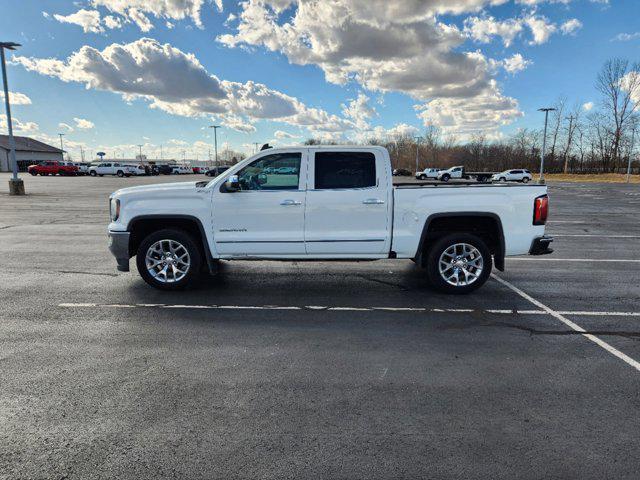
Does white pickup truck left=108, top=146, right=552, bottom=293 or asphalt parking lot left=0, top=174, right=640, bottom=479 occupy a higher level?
white pickup truck left=108, top=146, right=552, bottom=293

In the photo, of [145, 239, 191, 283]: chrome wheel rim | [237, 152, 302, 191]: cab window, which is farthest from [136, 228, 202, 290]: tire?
[237, 152, 302, 191]: cab window

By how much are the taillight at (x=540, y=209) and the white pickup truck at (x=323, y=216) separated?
0.01 metres

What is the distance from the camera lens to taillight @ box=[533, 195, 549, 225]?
587 cm

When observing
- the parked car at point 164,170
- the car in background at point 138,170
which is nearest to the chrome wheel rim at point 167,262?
the car in background at point 138,170

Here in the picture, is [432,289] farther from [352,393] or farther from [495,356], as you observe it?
[352,393]

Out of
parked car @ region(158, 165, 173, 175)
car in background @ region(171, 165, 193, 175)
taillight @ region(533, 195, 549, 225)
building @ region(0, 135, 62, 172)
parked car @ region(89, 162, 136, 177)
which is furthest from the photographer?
building @ region(0, 135, 62, 172)

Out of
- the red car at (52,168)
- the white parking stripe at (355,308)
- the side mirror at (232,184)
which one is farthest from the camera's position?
the red car at (52,168)

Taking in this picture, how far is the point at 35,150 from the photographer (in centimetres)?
9312

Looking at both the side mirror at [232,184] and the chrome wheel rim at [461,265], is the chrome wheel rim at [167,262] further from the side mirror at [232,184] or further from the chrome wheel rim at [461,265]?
the chrome wheel rim at [461,265]

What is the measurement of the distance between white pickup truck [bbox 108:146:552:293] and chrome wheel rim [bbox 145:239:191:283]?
0.05 ft

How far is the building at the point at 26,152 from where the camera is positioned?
81688 mm

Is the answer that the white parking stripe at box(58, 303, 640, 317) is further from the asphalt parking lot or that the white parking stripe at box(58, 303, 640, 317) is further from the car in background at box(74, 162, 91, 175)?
the car in background at box(74, 162, 91, 175)

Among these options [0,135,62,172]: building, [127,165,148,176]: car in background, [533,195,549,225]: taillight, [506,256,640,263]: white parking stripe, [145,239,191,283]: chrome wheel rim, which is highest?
[0,135,62,172]: building

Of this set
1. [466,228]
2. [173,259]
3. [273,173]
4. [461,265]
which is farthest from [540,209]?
[173,259]
